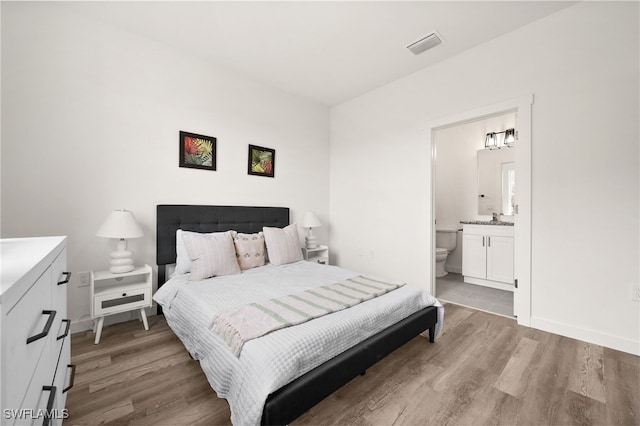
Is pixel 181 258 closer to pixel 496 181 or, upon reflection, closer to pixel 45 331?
pixel 45 331

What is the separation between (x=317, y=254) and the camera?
4.09 m

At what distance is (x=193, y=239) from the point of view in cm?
250

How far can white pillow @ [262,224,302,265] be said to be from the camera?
2.96 m

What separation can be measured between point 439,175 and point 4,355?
18.3 ft

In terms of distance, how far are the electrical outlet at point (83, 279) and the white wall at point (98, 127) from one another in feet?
0.12

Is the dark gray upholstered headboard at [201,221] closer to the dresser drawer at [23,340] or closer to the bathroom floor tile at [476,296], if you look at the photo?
the dresser drawer at [23,340]

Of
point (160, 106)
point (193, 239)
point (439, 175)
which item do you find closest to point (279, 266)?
point (193, 239)

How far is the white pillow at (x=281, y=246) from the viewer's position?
2.96 m

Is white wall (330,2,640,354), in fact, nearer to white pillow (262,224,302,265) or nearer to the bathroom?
the bathroom

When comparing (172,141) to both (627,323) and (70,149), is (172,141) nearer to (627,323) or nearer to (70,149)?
(70,149)

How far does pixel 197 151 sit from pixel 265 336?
2.40 meters

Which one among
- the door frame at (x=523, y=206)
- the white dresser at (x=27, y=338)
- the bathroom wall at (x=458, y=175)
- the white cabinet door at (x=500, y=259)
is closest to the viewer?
the white dresser at (x=27, y=338)

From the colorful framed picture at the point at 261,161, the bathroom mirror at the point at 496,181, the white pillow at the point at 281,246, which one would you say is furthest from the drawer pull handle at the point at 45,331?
the bathroom mirror at the point at 496,181

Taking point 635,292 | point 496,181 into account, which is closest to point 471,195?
point 496,181
